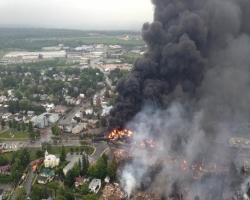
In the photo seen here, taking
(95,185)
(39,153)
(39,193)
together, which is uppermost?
(39,193)

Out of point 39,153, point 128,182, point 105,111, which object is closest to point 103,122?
point 105,111

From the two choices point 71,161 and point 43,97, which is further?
point 43,97

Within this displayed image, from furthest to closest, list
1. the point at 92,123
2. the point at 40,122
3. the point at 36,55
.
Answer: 1. the point at 36,55
2. the point at 40,122
3. the point at 92,123

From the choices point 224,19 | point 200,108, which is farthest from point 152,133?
point 224,19

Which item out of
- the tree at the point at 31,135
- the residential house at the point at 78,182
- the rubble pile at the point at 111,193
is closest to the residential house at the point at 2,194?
the residential house at the point at 78,182

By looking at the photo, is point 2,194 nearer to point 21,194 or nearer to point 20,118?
point 21,194

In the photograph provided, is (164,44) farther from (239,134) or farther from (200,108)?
(239,134)
